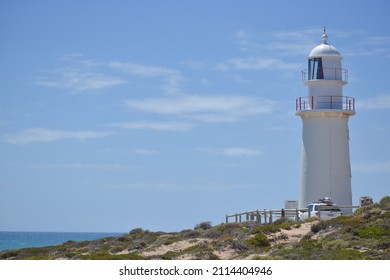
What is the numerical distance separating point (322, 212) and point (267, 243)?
704 centimetres

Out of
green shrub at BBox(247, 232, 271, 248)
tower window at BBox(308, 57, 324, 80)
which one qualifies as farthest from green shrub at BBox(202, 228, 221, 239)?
tower window at BBox(308, 57, 324, 80)

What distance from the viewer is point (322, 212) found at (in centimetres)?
3622

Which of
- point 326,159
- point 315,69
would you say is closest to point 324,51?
point 315,69

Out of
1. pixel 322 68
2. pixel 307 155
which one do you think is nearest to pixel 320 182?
pixel 307 155

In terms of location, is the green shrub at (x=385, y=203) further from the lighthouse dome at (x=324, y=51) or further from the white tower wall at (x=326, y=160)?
the lighthouse dome at (x=324, y=51)

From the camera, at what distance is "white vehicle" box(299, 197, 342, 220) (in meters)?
36.0

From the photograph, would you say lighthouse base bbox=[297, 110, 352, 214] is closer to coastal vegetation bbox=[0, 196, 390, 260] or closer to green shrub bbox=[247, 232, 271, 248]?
coastal vegetation bbox=[0, 196, 390, 260]

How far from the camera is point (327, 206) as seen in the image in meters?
36.7

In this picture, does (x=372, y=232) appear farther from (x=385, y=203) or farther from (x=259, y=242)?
(x=385, y=203)

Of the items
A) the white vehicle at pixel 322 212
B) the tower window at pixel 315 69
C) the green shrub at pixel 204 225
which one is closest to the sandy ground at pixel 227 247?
the white vehicle at pixel 322 212

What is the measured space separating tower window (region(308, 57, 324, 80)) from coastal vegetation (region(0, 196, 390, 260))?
7.37 m

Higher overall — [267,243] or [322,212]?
[322,212]
